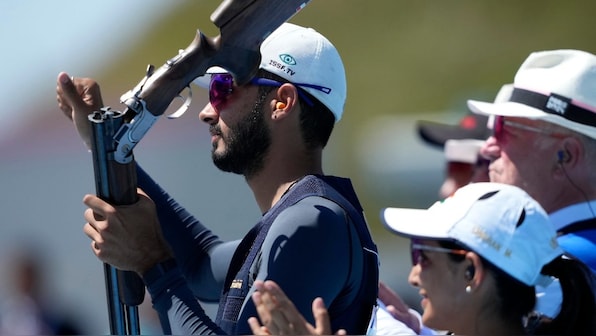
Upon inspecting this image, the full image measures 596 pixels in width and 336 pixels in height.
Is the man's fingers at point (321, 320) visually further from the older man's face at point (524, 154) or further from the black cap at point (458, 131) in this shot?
the black cap at point (458, 131)

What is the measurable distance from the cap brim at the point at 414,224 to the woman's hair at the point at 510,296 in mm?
147

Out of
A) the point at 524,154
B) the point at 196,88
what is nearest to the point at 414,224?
the point at 524,154

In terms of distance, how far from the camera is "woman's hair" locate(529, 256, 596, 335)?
2750 millimetres

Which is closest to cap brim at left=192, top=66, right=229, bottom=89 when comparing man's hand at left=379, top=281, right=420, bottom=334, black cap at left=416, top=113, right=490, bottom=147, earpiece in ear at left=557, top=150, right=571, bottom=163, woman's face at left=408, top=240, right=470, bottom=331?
woman's face at left=408, top=240, right=470, bottom=331

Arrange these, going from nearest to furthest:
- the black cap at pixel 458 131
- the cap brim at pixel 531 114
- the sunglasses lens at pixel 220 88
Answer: the sunglasses lens at pixel 220 88
the cap brim at pixel 531 114
the black cap at pixel 458 131

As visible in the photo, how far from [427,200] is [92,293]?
2.66 metres

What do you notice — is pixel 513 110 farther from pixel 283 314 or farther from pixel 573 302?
pixel 283 314

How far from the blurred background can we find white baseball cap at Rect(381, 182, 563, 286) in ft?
16.3

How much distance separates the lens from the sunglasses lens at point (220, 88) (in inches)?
118

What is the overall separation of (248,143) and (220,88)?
0.16 m

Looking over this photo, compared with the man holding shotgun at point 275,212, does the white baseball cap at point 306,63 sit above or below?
above

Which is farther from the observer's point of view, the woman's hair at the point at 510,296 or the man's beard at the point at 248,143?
the man's beard at the point at 248,143

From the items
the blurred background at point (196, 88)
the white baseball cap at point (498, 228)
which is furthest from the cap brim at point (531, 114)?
the blurred background at point (196, 88)

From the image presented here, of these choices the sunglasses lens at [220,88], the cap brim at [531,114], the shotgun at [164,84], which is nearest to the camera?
the shotgun at [164,84]
